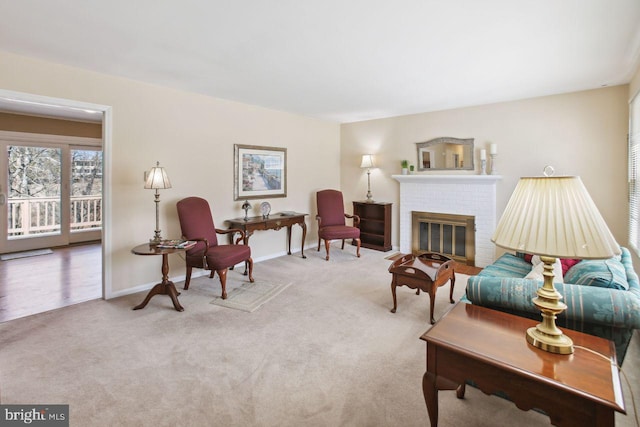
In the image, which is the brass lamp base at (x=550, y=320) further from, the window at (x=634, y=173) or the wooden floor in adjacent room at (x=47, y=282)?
the wooden floor in adjacent room at (x=47, y=282)

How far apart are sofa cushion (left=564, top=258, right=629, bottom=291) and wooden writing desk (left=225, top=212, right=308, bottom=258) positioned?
361 centimetres

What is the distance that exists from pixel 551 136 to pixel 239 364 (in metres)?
4.74

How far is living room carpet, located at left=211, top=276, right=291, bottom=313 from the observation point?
11.1ft

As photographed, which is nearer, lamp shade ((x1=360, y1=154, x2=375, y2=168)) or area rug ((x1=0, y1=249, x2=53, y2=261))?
area rug ((x1=0, y1=249, x2=53, y2=261))

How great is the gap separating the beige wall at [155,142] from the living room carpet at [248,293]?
480mm

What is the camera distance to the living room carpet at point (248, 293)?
3398 millimetres

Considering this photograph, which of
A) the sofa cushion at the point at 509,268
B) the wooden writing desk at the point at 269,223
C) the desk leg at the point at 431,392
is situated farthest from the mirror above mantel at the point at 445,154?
the desk leg at the point at 431,392

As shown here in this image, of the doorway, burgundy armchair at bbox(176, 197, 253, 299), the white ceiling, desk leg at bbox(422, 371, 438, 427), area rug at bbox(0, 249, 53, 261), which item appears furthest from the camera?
the doorway

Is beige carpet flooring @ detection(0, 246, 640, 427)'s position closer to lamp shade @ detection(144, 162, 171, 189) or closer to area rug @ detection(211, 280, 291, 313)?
area rug @ detection(211, 280, 291, 313)

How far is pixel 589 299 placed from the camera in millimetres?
1653

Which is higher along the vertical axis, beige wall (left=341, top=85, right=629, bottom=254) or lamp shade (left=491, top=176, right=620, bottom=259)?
beige wall (left=341, top=85, right=629, bottom=254)

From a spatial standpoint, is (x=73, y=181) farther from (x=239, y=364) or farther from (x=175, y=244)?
(x=239, y=364)

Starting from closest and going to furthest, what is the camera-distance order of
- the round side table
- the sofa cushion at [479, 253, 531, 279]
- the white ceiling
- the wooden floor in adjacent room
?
the white ceiling → the sofa cushion at [479, 253, 531, 279] → the round side table → the wooden floor in adjacent room

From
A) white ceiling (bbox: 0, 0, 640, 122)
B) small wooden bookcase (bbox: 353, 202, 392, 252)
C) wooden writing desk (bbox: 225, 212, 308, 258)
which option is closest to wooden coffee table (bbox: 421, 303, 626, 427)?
white ceiling (bbox: 0, 0, 640, 122)
